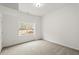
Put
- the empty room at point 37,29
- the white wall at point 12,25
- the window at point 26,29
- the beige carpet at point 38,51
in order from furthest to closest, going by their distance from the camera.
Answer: the window at point 26,29 < the white wall at point 12,25 < the empty room at point 37,29 < the beige carpet at point 38,51

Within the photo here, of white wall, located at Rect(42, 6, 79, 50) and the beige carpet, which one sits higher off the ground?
white wall, located at Rect(42, 6, 79, 50)

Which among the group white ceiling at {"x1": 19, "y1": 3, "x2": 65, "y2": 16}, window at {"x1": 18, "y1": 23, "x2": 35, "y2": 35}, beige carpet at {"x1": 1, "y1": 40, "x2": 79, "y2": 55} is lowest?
beige carpet at {"x1": 1, "y1": 40, "x2": 79, "y2": 55}

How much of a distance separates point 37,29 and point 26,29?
1.08 meters

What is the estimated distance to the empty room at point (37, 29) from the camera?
3027mm

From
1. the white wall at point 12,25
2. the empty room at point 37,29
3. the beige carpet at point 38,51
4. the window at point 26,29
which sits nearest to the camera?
the beige carpet at point 38,51

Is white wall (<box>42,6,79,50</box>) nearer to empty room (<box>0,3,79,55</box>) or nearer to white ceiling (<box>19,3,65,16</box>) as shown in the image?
empty room (<box>0,3,79,55</box>)

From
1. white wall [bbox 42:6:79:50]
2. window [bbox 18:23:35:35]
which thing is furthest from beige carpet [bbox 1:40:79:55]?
window [bbox 18:23:35:35]

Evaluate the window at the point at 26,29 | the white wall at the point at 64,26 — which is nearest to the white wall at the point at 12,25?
the window at the point at 26,29

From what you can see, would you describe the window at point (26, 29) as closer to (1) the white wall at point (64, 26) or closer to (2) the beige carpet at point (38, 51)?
(1) the white wall at point (64, 26)

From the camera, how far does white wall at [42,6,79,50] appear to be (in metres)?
3.09

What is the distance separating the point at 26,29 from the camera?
496cm

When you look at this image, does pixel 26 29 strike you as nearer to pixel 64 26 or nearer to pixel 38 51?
pixel 38 51

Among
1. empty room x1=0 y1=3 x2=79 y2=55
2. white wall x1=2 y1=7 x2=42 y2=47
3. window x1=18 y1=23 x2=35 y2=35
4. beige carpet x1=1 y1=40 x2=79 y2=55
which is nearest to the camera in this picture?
beige carpet x1=1 y1=40 x2=79 y2=55
